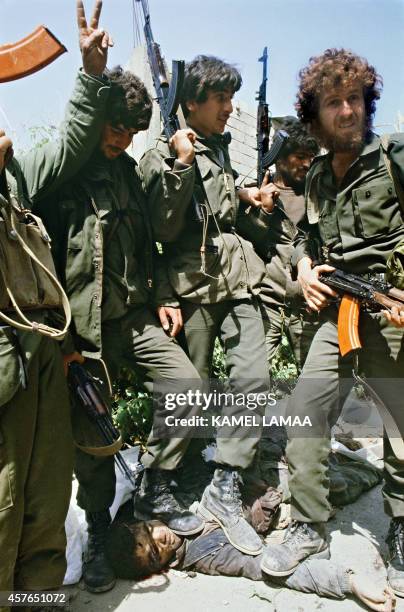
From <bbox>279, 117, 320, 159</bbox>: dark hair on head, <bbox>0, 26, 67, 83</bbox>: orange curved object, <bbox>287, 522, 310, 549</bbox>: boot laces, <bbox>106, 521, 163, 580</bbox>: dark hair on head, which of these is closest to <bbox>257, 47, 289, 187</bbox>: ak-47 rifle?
<bbox>279, 117, 320, 159</bbox>: dark hair on head

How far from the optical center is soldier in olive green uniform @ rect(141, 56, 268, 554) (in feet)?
10.2

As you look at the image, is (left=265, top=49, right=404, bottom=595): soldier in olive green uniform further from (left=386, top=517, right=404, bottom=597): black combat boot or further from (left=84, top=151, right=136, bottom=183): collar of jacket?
(left=84, top=151, right=136, bottom=183): collar of jacket

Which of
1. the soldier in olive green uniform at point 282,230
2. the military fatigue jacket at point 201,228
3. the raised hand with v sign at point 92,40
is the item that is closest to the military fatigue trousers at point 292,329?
the soldier in olive green uniform at point 282,230

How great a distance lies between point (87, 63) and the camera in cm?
261

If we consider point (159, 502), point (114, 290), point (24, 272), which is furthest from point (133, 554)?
point (24, 272)

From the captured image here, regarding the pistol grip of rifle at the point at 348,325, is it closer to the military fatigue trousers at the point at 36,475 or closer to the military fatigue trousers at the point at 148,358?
the military fatigue trousers at the point at 148,358

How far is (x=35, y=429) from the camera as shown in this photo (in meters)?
2.35

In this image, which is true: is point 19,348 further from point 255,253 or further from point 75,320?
point 255,253

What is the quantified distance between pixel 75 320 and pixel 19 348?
2.20 feet

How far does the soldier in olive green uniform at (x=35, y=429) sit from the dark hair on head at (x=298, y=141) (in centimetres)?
180

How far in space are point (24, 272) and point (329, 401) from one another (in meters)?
1.81

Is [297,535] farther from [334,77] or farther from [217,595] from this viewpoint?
[334,77]

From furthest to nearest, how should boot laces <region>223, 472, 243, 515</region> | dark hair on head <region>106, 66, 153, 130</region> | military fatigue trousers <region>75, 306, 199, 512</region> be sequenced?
boot laces <region>223, 472, 243, 515</region> → military fatigue trousers <region>75, 306, 199, 512</region> → dark hair on head <region>106, 66, 153, 130</region>

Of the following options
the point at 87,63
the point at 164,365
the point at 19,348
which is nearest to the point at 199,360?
the point at 164,365
